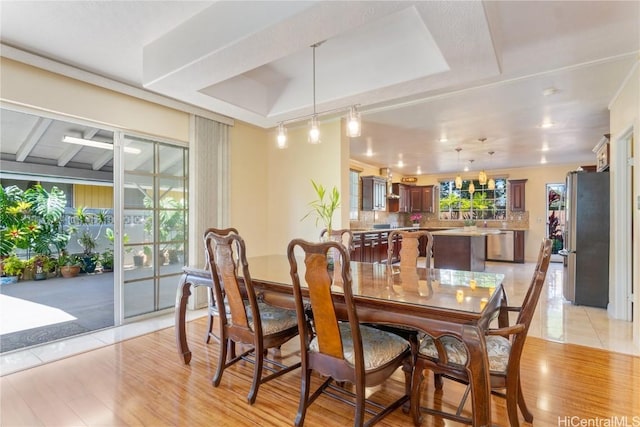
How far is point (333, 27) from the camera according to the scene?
207 centimetres

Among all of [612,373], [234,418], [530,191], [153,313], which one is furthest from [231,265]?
[530,191]

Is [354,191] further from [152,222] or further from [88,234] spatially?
[88,234]

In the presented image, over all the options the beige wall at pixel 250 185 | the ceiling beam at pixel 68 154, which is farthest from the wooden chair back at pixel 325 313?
the ceiling beam at pixel 68 154

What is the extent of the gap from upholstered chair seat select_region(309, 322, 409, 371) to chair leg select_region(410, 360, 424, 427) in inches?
5.3

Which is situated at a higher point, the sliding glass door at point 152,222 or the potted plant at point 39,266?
the sliding glass door at point 152,222

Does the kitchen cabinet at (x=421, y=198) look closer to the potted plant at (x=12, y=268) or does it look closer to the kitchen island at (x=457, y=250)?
the kitchen island at (x=457, y=250)

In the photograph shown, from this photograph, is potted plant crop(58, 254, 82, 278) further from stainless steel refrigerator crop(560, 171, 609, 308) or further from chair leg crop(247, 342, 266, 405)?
stainless steel refrigerator crop(560, 171, 609, 308)

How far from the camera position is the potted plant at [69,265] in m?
6.79

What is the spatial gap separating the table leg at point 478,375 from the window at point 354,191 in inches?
248

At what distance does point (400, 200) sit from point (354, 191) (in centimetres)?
261

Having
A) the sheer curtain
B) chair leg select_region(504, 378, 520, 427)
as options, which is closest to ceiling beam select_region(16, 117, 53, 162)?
the sheer curtain

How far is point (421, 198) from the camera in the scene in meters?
10.5

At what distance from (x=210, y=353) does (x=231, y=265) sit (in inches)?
48.8

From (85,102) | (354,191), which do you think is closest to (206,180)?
(85,102)
